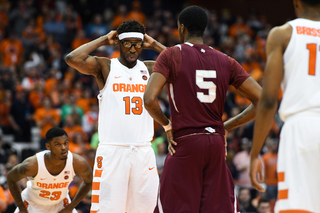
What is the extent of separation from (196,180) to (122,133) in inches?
67.7

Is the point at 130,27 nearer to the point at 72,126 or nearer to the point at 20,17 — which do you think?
the point at 72,126

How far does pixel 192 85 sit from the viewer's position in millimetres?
4102

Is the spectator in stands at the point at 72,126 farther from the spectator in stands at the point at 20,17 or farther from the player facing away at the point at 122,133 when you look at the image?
the player facing away at the point at 122,133

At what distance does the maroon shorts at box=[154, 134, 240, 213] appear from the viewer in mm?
4039

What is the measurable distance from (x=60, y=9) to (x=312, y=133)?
1545 centimetres

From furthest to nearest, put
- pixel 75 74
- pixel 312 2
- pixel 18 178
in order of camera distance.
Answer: pixel 75 74 → pixel 18 178 → pixel 312 2

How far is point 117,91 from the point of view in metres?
5.60

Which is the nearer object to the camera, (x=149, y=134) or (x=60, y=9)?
(x=149, y=134)

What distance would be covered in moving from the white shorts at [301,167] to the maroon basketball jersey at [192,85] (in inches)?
40.9

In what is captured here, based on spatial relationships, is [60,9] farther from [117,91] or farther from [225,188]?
[225,188]

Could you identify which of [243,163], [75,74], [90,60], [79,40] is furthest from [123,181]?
[79,40]

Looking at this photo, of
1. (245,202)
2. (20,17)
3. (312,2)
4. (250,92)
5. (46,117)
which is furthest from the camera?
(20,17)

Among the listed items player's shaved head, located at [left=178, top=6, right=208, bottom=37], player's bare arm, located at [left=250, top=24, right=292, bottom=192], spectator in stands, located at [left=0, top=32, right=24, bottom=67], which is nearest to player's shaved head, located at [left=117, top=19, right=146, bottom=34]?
player's shaved head, located at [left=178, top=6, right=208, bottom=37]

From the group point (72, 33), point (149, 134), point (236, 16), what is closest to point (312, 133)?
point (149, 134)
